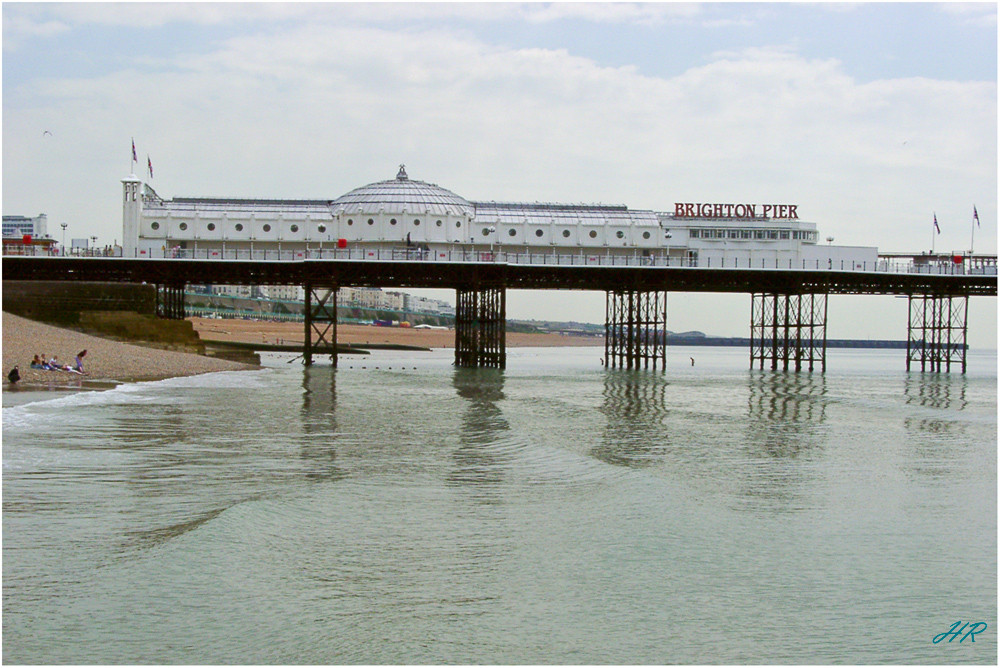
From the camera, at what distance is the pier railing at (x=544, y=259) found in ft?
213

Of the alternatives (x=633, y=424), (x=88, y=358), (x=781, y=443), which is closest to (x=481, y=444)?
(x=633, y=424)

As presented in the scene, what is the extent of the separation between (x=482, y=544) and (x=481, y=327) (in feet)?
179

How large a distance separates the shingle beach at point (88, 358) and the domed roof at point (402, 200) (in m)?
19.8

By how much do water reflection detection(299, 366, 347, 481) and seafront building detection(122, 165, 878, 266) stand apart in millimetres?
25490

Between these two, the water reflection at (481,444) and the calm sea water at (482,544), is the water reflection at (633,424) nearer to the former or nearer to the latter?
the calm sea water at (482,544)

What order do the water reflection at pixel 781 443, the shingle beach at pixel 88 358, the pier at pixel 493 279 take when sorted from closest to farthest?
the water reflection at pixel 781 443 < the shingle beach at pixel 88 358 < the pier at pixel 493 279

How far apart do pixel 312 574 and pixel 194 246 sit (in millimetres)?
64169

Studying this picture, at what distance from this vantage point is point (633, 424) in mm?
29844

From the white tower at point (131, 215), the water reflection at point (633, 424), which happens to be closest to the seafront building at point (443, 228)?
the white tower at point (131, 215)

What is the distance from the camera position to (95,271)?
221 ft

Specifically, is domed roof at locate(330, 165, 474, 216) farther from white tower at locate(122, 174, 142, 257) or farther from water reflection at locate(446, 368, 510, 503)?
water reflection at locate(446, 368, 510, 503)

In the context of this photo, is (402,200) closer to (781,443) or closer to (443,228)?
(443,228)

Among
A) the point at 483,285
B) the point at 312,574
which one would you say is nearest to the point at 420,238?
the point at 483,285

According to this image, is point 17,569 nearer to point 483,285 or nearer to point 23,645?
point 23,645
